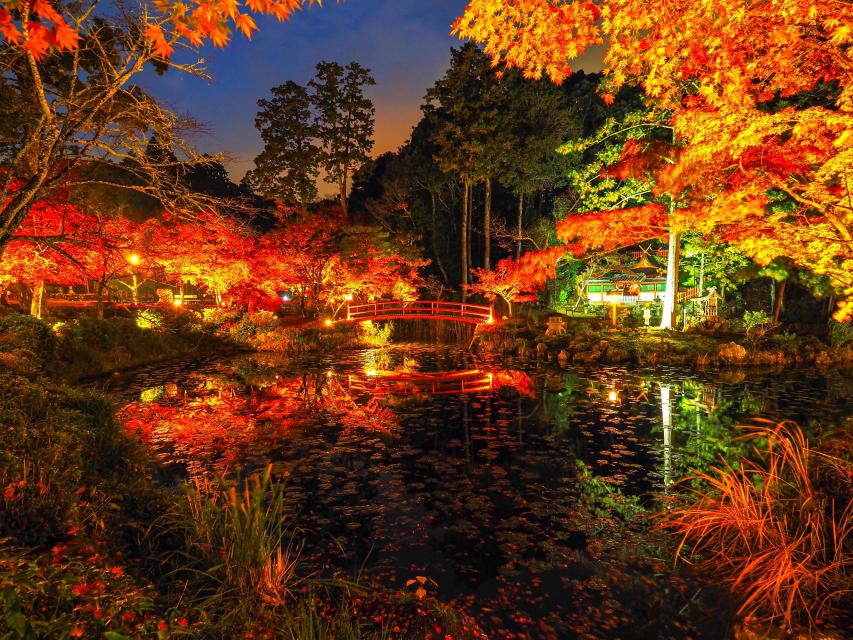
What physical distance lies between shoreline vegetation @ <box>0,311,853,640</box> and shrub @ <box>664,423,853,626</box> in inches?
0.7

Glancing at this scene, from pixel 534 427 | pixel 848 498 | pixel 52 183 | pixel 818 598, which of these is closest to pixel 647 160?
pixel 534 427

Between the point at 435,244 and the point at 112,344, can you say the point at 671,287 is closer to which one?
the point at 435,244

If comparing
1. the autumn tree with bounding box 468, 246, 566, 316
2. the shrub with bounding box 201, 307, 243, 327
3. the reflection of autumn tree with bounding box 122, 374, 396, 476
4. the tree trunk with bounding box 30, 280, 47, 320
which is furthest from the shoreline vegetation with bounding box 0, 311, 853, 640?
the shrub with bounding box 201, 307, 243, 327

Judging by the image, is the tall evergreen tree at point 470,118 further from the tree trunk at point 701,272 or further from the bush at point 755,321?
the bush at point 755,321

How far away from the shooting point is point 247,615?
3236mm

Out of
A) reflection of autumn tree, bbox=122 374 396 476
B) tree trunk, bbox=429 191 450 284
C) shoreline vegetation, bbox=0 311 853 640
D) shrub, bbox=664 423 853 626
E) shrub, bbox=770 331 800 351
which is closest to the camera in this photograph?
shoreline vegetation, bbox=0 311 853 640

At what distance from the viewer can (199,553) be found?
157 inches

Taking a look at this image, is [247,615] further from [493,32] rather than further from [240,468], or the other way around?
[493,32]

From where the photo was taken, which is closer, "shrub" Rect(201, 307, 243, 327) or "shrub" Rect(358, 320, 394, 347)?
"shrub" Rect(201, 307, 243, 327)

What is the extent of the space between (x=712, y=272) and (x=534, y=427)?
18.3 meters

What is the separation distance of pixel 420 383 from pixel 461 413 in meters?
3.30

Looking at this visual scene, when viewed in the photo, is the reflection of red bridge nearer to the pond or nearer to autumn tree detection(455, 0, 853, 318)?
the pond

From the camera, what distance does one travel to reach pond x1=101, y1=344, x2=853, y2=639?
4.26m

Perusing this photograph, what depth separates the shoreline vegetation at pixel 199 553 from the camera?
8.56 feet
